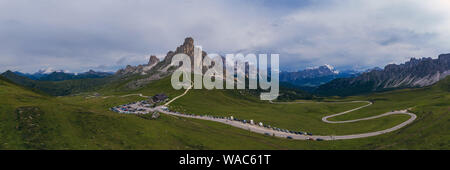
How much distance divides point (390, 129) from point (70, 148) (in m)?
163

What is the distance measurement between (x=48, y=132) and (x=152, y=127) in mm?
37893

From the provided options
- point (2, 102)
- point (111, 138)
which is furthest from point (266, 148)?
point (2, 102)

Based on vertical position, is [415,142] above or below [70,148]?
below

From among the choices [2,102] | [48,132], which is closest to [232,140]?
[48,132]
